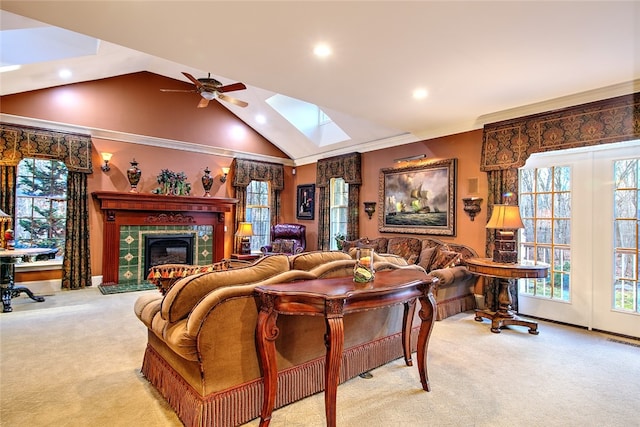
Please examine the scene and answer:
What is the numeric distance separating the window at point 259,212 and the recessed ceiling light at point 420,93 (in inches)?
199

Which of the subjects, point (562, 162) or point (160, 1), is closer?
point (160, 1)

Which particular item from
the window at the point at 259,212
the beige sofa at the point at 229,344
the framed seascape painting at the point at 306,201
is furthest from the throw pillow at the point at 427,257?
the window at the point at 259,212

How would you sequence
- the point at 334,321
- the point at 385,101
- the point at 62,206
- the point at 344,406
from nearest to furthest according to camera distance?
the point at 334,321 < the point at 344,406 < the point at 385,101 < the point at 62,206

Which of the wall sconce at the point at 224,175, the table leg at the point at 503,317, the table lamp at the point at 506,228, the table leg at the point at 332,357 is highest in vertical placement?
the wall sconce at the point at 224,175

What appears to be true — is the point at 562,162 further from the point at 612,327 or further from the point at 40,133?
the point at 40,133

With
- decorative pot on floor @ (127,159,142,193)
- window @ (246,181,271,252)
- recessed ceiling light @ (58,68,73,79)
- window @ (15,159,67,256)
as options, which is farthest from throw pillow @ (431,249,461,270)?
recessed ceiling light @ (58,68,73,79)

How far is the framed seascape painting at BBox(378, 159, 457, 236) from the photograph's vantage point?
5.39m

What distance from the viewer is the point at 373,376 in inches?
104

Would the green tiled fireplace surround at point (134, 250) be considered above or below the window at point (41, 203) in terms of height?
below

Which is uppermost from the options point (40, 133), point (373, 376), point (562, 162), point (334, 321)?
point (40, 133)

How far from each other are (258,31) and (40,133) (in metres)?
5.00

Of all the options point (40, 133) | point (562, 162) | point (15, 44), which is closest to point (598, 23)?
point (562, 162)

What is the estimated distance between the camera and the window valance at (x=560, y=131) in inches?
140

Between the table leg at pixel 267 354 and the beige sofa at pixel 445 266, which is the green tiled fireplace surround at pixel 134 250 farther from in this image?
the table leg at pixel 267 354
